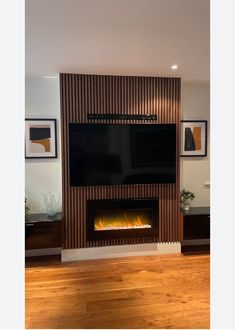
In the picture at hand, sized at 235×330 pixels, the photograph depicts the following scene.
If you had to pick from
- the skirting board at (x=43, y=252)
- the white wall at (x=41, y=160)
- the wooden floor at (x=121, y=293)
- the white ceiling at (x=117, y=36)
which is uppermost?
the white ceiling at (x=117, y=36)

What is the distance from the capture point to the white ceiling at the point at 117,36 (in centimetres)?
186

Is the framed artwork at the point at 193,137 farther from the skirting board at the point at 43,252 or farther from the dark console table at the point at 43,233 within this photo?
the skirting board at the point at 43,252

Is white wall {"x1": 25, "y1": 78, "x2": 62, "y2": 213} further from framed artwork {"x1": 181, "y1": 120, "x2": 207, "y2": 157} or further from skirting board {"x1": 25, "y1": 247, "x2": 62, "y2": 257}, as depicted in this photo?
framed artwork {"x1": 181, "y1": 120, "x2": 207, "y2": 157}

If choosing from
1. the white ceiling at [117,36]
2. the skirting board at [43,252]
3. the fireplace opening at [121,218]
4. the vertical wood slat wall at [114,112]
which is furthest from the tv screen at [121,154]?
the skirting board at [43,252]

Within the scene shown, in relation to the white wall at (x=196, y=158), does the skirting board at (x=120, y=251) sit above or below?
below

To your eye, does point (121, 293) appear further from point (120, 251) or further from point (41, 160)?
point (41, 160)

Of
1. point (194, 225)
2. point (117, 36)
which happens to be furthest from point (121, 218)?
point (117, 36)

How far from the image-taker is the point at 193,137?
4.05 m

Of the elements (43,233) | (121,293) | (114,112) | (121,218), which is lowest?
(121,293)

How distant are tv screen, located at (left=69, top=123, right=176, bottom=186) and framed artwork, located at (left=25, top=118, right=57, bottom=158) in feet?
1.44

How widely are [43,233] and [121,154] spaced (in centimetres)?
158

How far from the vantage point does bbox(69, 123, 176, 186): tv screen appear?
11.4 feet

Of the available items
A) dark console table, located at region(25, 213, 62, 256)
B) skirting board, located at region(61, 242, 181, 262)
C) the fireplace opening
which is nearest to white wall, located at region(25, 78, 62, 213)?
dark console table, located at region(25, 213, 62, 256)

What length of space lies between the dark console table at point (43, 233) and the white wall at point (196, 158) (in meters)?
2.18
